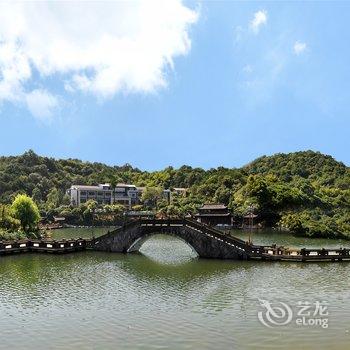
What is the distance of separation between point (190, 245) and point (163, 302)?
60.9ft

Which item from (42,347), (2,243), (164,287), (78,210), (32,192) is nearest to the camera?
(42,347)

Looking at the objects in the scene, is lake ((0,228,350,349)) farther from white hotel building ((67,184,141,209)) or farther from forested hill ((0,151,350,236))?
white hotel building ((67,184,141,209))

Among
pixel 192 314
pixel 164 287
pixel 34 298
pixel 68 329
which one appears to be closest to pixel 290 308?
pixel 192 314

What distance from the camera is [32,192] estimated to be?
146 m

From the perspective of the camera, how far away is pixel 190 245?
4800cm

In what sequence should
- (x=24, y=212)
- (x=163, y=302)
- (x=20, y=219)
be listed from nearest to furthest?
(x=163, y=302) → (x=20, y=219) → (x=24, y=212)

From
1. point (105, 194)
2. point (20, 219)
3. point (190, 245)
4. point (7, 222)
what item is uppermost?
point (105, 194)

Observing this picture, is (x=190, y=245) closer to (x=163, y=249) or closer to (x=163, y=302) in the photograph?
(x=163, y=249)

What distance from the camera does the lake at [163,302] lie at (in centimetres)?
2239

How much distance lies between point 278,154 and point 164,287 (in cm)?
14301

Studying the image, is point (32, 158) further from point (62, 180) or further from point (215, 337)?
point (215, 337)

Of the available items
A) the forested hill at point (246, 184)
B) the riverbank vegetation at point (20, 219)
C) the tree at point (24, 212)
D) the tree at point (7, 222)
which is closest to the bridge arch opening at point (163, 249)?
the riverbank vegetation at point (20, 219)

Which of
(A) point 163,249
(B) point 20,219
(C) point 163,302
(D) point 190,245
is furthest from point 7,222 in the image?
(C) point 163,302

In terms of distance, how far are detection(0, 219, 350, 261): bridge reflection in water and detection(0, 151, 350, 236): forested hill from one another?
34.2m
